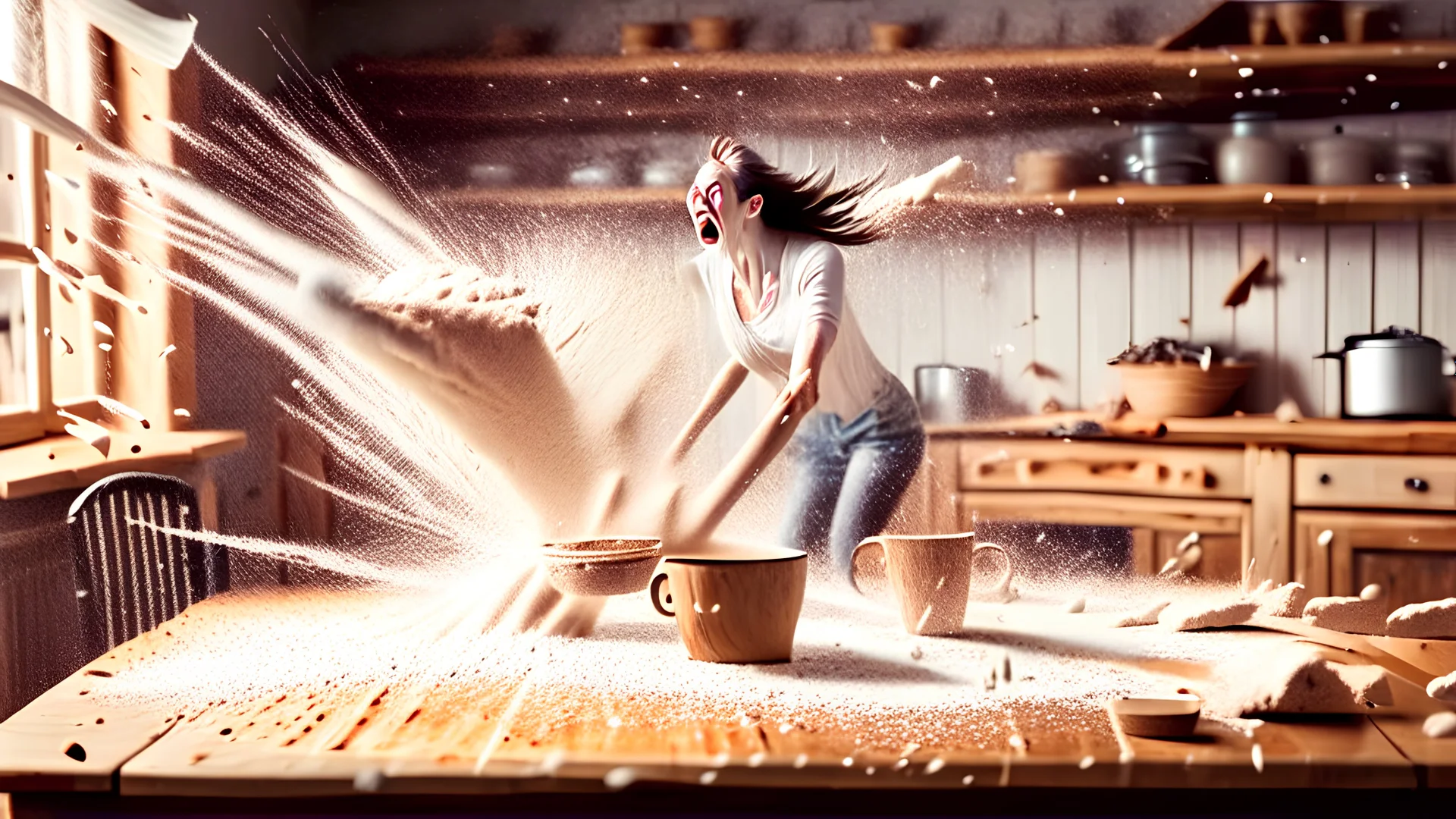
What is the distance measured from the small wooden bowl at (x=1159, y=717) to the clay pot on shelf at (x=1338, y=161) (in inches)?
33.6

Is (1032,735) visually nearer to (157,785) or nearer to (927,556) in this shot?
(927,556)

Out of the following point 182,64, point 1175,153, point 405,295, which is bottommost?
point 405,295

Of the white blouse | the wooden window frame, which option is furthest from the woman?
the wooden window frame

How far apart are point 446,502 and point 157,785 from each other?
1.97 feet

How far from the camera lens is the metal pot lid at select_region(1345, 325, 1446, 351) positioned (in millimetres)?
1326

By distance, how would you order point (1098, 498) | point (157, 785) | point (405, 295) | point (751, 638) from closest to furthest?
1. point (157, 785)
2. point (751, 638)
3. point (405, 295)
4. point (1098, 498)

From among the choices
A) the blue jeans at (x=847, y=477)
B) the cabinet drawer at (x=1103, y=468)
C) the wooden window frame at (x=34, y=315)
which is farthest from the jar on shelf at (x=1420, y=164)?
the wooden window frame at (x=34, y=315)

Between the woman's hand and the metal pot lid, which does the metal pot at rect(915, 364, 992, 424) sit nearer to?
the woman's hand

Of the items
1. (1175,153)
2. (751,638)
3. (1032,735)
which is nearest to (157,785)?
(751,638)

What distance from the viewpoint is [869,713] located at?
80cm

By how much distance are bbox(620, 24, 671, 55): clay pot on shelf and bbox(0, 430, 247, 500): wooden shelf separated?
61cm

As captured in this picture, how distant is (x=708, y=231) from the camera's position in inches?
49.0

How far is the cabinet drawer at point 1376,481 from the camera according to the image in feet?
4.56

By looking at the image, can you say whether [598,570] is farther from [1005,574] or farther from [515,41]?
[515,41]
